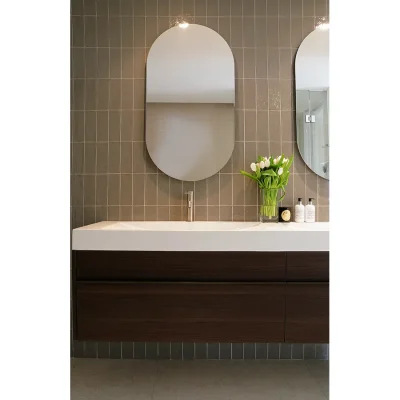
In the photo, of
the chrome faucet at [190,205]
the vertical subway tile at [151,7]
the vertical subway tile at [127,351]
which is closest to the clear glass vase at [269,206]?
the chrome faucet at [190,205]

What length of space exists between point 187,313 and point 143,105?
1.24m

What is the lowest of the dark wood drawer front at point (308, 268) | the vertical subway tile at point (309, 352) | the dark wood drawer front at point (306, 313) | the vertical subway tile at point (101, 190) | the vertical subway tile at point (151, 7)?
the vertical subway tile at point (309, 352)

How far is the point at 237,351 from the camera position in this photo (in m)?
2.41

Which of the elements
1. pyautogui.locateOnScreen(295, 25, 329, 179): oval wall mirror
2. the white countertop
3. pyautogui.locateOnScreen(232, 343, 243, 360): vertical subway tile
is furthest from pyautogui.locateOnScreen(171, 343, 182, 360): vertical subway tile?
pyautogui.locateOnScreen(295, 25, 329, 179): oval wall mirror

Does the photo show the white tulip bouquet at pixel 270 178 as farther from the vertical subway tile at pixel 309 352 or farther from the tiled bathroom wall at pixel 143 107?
the vertical subway tile at pixel 309 352

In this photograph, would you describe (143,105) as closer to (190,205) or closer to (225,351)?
(190,205)

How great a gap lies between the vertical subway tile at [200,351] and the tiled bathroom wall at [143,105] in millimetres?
727

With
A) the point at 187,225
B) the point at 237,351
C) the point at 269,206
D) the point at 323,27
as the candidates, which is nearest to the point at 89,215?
→ the point at 187,225

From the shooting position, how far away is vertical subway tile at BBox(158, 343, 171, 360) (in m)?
2.41

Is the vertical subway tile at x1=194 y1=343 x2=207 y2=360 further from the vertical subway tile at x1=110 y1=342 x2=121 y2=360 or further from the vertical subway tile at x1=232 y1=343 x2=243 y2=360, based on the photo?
the vertical subway tile at x1=110 y1=342 x2=121 y2=360

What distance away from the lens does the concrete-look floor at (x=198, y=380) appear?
2008mm
